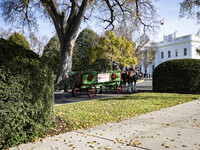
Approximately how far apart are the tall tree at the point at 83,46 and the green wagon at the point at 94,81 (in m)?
19.7

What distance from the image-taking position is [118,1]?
62.4 ft

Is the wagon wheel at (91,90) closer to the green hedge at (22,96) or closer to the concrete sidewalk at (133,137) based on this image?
the concrete sidewalk at (133,137)

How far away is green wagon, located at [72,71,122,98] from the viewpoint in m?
12.0

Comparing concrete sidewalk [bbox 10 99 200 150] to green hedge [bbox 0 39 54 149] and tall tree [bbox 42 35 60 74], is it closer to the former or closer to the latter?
green hedge [bbox 0 39 54 149]

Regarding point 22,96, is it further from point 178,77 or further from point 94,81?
point 178,77

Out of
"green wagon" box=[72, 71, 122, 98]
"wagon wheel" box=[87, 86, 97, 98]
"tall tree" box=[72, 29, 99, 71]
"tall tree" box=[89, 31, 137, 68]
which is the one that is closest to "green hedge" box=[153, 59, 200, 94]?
"green wagon" box=[72, 71, 122, 98]

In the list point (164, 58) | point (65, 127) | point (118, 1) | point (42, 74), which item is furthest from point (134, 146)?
point (164, 58)

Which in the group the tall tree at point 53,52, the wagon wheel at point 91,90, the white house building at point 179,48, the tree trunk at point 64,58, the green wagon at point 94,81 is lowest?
the wagon wheel at point 91,90

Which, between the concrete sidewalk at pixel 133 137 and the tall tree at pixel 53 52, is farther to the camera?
the tall tree at pixel 53 52

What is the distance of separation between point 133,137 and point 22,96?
269 centimetres

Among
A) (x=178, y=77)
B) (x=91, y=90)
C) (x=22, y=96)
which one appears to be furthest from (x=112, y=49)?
(x=22, y=96)

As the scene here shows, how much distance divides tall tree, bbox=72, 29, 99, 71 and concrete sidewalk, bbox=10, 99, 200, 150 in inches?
1088

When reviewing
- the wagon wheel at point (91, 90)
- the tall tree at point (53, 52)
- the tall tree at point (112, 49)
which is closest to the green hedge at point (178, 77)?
the wagon wheel at point (91, 90)

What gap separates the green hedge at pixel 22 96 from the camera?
4199 millimetres
